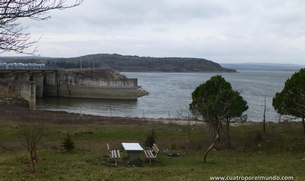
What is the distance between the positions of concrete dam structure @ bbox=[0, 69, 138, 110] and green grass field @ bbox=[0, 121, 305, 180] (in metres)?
41.4

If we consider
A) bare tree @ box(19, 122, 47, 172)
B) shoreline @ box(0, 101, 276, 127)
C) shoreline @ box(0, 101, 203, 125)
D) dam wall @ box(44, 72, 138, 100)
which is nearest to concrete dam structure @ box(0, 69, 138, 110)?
dam wall @ box(44, 72, 138, 100)

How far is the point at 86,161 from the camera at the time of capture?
12367 millimetres

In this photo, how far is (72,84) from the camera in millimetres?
67688

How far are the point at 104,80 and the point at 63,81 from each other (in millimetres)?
11472

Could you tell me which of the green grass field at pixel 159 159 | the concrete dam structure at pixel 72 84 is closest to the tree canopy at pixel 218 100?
the green grass field at pixel 159 159

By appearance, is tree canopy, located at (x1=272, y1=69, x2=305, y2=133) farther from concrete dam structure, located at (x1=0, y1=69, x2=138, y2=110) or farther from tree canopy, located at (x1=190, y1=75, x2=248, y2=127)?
concrete dam structure, located at (x1=0, y1=69, x2=138, y2=110)

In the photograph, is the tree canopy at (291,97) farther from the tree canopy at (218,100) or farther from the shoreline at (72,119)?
the shoreline at (72,119)

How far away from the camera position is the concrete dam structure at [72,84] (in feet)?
206

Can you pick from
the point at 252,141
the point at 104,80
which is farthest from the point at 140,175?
the point at 104,80

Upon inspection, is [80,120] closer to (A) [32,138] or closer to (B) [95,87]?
(A) [32,138]

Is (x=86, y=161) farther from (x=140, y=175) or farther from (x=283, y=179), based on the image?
(x=283, y=179)

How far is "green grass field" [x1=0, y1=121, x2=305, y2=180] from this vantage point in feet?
33.3

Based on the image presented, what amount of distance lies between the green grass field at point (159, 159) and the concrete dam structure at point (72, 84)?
4142 cm

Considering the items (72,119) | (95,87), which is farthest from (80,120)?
(95,87)
